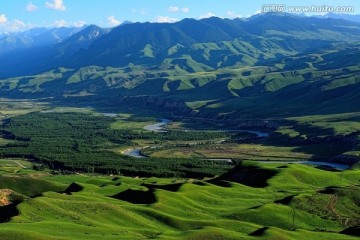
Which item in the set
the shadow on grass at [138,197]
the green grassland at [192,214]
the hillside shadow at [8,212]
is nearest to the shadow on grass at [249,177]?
the green grassland at [192,214]

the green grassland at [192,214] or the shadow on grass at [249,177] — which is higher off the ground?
the green grassland at [192,214]

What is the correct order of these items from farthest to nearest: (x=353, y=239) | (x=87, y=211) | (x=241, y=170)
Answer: (x=241, y=170) < (x=87, y=211) < (x=353, y=239)

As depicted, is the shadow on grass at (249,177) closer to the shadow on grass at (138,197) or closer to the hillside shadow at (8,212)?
the shadow on grass at (138,197)

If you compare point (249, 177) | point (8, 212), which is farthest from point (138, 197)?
point (249, 177)

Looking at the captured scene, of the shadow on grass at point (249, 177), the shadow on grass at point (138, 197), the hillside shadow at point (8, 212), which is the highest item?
the hillside shadow at point (8, 212)

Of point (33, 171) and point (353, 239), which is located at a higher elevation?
point (353, 239)

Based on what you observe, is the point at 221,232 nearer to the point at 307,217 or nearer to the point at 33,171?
the point at 307,217

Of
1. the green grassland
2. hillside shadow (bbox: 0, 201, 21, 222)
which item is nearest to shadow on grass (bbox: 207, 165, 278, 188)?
the green grassland

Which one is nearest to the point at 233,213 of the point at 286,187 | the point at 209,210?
the point at 209,210
